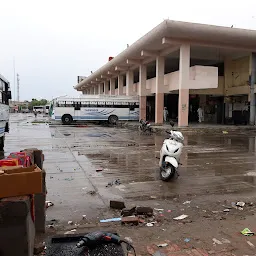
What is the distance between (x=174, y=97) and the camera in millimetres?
33812

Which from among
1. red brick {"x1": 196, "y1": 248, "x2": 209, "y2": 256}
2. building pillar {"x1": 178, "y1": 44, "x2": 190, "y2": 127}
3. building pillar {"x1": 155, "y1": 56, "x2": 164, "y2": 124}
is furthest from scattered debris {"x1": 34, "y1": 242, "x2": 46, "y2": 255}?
building pillar {"x1": 155, "y1": 56, "x2": 164, "y2": 124}

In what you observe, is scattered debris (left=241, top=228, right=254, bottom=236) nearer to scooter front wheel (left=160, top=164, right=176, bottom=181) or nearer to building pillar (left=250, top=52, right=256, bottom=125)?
scooter front wheel (left=160, top=164, right=176, bottom=181)

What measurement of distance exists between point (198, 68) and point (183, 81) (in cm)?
140

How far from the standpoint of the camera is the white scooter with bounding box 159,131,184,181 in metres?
6.41

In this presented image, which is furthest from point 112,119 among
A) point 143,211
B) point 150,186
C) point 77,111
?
point 143,211

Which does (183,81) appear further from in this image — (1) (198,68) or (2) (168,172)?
(2) (168,172)

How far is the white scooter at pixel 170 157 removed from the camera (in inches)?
252

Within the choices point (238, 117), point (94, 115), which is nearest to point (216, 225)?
point (238, 117)

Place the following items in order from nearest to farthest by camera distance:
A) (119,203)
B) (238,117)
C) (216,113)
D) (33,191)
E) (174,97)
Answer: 1. (33,191)
2. (119,203)
3. (238,117)
4. (216,113)
5. (174,97)

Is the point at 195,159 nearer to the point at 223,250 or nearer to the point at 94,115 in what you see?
the point at 223,250

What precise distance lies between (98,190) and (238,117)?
2104 centimetres

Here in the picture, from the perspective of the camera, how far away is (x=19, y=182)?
2.57 m

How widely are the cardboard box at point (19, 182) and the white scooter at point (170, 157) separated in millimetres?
4158

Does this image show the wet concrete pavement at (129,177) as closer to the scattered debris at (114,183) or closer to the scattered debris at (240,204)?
the scattered debris at (114,183)
